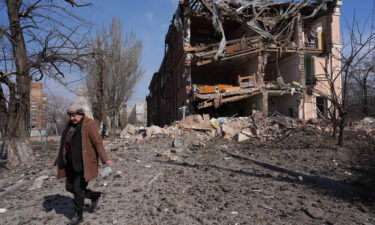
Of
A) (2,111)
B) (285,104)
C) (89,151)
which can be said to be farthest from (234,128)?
(89,151)

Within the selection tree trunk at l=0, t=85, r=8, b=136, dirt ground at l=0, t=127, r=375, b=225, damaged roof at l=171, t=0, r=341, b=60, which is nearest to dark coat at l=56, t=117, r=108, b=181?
dirt ground at l=0, t=127, r=375, b=225

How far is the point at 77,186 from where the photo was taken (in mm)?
3027

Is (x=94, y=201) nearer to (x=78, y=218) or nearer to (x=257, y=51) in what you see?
(x=78, y=218)

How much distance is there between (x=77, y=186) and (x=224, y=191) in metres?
2.28

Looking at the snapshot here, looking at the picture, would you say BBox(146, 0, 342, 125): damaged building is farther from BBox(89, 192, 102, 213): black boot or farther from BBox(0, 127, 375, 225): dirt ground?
BBox(89, 192, 102, 213): black boot

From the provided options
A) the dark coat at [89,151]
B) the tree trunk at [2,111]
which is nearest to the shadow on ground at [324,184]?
the dark coat at [89,151]

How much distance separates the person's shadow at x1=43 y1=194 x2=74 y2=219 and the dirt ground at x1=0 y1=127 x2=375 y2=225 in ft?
0.05

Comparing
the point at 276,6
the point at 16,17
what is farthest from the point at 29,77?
the point at 276,6

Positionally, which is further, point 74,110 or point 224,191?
point 224,191

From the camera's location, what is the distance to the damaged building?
1489 cm

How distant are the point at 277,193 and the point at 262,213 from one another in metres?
0.84

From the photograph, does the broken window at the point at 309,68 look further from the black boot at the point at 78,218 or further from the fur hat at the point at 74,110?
the black boot at the point at 78,218

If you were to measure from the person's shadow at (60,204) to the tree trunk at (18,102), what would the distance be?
3.90 m

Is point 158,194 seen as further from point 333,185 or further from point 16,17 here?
point 16,17
